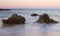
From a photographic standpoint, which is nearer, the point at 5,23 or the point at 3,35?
the point at 3,35

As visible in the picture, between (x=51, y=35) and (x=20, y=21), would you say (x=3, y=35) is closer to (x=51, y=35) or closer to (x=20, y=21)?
(x=51, y=35)

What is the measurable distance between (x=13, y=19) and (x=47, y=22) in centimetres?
152

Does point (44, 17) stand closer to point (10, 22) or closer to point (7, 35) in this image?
point (10, 22)

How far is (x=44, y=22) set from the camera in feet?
29.1

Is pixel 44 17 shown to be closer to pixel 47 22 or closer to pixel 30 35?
pixel 47 22

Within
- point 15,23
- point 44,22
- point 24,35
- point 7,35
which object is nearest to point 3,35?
point 7,35

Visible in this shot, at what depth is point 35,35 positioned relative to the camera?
5.26 m

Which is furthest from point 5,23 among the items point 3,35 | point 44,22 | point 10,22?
point 3,35

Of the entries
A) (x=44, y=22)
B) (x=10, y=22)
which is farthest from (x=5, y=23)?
(x=44, y=22)

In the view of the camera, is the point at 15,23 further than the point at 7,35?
Yes

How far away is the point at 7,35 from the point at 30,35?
603 mm

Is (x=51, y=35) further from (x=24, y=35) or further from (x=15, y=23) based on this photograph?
(x=15, y=23)

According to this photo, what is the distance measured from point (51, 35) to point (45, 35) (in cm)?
15

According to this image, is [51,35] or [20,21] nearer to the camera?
[51,35]
